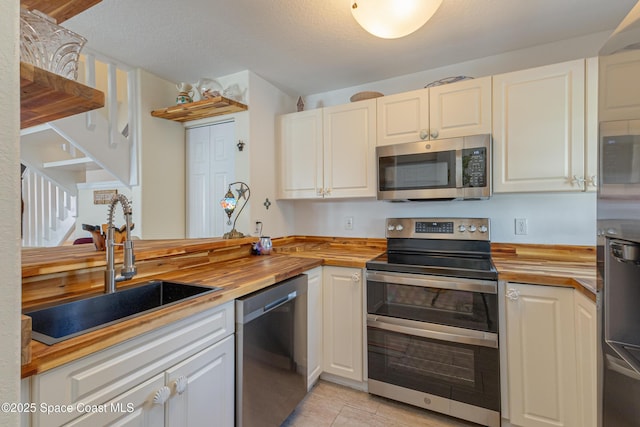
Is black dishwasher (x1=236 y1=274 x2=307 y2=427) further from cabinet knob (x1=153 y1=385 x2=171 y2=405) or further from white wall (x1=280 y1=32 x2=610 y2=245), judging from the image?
white wall (x1=280 y1=32 x2=610 y2=245)

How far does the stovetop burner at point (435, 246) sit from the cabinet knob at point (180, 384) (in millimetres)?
1190

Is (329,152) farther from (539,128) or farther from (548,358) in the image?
(548,358)

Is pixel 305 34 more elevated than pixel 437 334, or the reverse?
pixel 305 34

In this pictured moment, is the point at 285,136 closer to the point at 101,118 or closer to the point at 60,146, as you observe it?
the point at 101,118

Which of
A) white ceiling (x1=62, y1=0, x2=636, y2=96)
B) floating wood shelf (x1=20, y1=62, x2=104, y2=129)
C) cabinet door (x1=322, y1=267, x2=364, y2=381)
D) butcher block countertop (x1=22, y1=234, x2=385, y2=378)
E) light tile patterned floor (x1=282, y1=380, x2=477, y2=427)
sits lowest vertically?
light tile patterned floor (x1=282, y1=380, x2=477, y2=427)

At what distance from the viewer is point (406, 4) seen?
1.21 meters

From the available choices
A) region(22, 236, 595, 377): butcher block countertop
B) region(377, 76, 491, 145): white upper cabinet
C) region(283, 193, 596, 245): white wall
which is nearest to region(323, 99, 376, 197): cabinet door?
region(377, 76, 491, 145): white upper cabinet

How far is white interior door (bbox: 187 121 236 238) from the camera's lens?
253 cm

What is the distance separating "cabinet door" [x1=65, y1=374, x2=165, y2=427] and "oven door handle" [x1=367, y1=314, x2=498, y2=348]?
1.26 m

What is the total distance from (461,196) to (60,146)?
402cm

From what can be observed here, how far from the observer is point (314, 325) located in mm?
1921

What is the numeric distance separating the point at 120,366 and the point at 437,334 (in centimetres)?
154

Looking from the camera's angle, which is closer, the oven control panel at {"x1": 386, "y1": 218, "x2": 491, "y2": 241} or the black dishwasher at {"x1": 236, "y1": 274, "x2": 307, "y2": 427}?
the black dishwasher at {"x1": 236, "y1": 274, "x2": 307, "y2": 427}

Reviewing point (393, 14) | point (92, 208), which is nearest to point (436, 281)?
point (393, 14)
